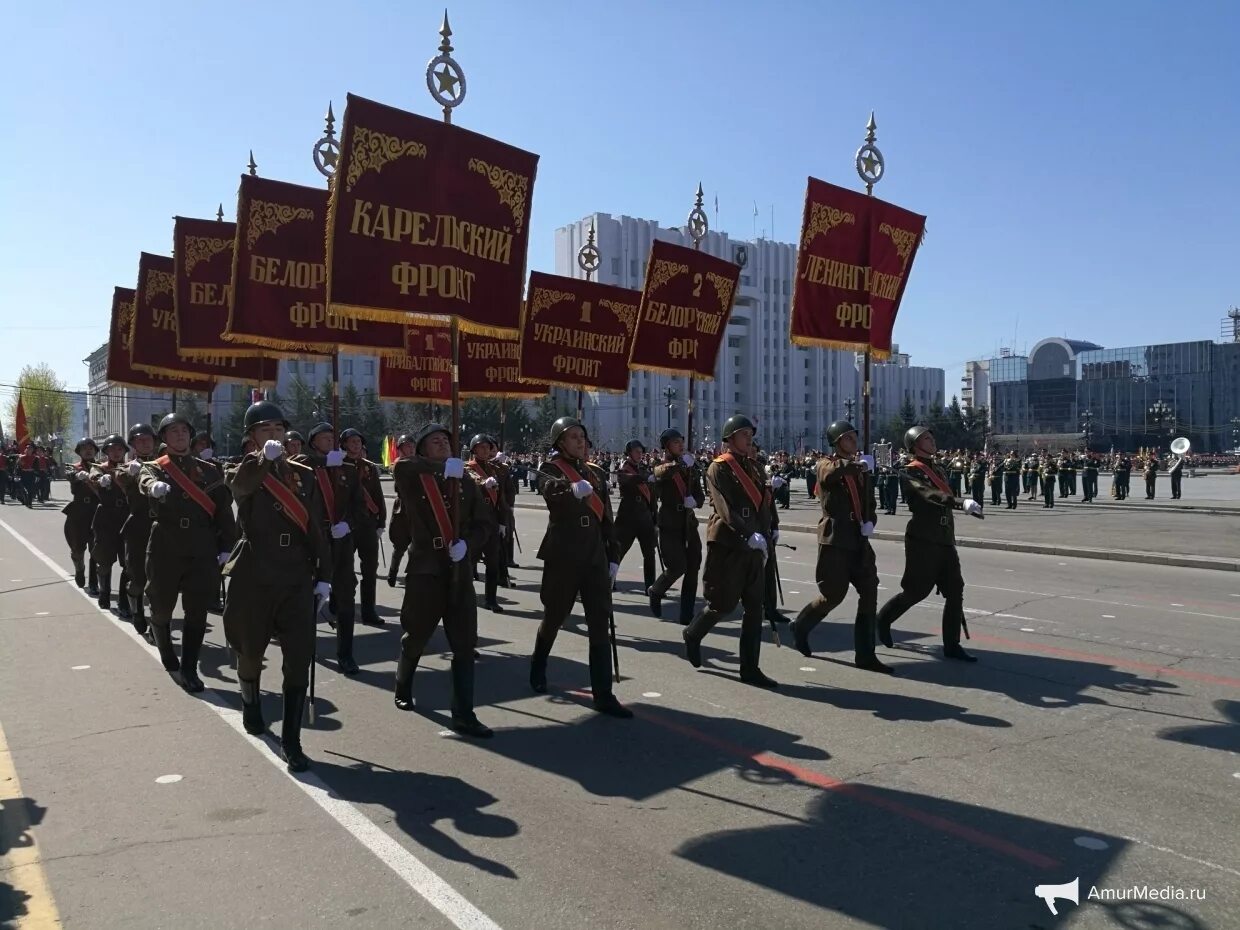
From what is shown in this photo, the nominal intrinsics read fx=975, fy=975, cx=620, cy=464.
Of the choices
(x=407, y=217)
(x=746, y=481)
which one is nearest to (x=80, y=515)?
(x=407, y=217)

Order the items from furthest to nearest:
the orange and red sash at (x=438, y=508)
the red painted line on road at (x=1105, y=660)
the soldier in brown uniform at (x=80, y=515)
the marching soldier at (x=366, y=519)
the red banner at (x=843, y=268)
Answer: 1. the soldier in brown uniform at (x=80, y=515)
2. the red banner at (x=843, y=268)
3. the marching soldier at (x=366, y=519)
4. the red painted line on road at (x=1105, y=660)
5. the orange and red sash at (x=438, y=508)

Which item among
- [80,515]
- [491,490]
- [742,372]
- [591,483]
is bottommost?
[80,515]

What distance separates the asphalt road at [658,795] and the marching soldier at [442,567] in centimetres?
34

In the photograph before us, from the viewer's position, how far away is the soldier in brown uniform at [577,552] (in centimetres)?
654

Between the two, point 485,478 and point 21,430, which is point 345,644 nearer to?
point 485,478

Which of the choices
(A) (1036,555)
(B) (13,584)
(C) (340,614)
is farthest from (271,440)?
(A) (1036,555)

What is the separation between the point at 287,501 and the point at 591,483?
2.22 m

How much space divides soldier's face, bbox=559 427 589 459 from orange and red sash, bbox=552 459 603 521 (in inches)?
3.1

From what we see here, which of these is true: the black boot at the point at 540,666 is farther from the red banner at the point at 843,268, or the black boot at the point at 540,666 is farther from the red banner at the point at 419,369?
the red banner at the point at 419,369

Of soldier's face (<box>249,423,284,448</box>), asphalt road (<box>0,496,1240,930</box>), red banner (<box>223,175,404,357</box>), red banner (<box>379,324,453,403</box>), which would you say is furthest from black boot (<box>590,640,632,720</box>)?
red banner (<box>379,324,453,403</box>)

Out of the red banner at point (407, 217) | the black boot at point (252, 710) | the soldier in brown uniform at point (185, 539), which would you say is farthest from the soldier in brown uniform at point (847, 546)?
the soldier in brown uniform at point (185, 539)

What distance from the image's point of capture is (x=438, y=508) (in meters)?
6.34

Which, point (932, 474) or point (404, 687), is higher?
point (932, 474)

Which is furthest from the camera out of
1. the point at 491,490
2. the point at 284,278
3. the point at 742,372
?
the point at 742,372
